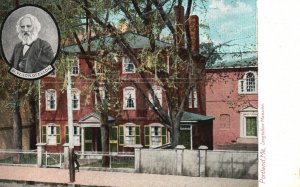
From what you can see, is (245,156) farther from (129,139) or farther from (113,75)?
(113,75)

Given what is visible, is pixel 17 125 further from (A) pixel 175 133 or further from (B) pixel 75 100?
(A) pixel 175 133

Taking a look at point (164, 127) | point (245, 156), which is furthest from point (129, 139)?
point (245, 156)

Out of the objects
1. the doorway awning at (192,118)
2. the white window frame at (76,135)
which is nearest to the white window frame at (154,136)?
the doorway awning at (192,118)

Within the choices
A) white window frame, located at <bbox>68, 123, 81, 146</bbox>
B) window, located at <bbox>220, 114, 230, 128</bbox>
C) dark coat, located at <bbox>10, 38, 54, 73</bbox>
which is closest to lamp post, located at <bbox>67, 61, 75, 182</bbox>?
white window frame, located at <bbox>68, 123, 81, 146</bbox>

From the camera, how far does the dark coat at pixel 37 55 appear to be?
5.80 ft

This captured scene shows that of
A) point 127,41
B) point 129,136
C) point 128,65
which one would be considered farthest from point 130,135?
point 127,41

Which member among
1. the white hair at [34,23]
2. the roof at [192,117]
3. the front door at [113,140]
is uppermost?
the white hair at [34,23]

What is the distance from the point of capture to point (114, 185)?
66.7 inches

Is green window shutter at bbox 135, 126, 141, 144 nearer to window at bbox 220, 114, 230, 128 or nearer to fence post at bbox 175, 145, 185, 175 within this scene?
fence post at bbox 175, 145, 185, 175

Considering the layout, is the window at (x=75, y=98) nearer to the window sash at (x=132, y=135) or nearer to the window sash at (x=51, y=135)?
the window sash at (x=51, y=135)

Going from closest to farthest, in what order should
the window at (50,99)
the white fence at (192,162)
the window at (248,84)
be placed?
the window at (248,84)
the white fence at (192,162)
the window at (50,99)

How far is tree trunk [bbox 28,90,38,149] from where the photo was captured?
74.0 inches

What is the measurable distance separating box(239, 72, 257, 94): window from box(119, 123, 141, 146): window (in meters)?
0.50

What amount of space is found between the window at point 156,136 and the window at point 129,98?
13cm
